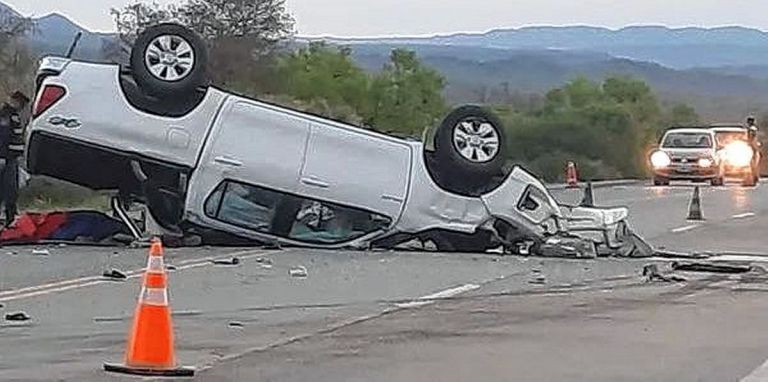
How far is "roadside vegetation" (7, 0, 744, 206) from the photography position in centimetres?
5756

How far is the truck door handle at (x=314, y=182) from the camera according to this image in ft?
62.8

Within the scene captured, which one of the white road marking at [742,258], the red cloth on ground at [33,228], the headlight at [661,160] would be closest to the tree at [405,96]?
the headlight at [661,160]

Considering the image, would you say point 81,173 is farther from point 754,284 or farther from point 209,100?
point 754,284

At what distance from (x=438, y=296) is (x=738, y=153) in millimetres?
33108

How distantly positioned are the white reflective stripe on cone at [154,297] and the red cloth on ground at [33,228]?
944 cm

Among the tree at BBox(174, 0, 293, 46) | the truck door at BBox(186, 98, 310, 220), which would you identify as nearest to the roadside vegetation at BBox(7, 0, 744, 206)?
the tree at BBox(174, 0, 293, 46)

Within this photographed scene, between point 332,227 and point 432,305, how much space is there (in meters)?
4.95

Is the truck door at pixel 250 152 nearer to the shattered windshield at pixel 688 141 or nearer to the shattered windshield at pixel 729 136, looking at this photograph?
the shattered windshield at pixel 688 141

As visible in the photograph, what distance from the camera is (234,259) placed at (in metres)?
18.4

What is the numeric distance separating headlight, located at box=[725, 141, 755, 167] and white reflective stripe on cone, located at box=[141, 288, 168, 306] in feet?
125

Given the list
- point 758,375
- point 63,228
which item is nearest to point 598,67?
point 63,228

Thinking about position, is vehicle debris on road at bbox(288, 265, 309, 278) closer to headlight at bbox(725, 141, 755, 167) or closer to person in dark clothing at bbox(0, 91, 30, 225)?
person in dark clothing at bbox(0, 91, 30, 225)

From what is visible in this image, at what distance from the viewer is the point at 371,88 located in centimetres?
6316

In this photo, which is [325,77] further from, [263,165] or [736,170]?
[263,165]
